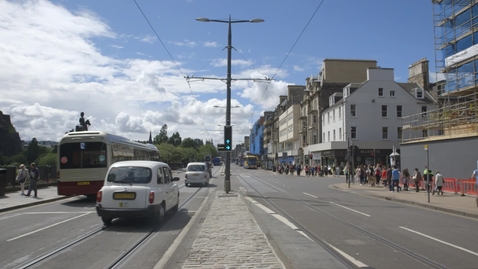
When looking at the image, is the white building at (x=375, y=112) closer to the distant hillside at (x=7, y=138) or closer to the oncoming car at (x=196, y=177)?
the oncoming car at (x=196, y=177)

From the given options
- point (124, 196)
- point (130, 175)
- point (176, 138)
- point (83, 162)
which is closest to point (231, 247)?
point (124, 196)

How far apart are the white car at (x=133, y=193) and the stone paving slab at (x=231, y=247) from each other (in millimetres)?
1506

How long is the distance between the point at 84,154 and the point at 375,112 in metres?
47.9

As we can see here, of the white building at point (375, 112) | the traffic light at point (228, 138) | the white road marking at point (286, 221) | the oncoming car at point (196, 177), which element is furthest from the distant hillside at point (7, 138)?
Answer: the white road marking at point (286, 221)

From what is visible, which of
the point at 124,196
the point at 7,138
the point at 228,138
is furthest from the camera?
the point at 7,138

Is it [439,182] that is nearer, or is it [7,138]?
[439,182]

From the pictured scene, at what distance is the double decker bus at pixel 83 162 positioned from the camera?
1856cm

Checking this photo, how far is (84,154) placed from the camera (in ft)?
62.0

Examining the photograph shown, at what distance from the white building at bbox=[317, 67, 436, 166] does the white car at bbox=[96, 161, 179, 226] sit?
160 feet

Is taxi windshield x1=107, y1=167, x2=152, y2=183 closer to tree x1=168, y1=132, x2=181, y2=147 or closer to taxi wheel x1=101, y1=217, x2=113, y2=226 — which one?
taxi wheel x1=101, y1=217, x2=113, y2=226

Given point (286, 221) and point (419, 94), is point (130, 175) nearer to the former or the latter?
point (286, 221)

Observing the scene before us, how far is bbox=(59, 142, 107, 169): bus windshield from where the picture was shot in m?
18.8

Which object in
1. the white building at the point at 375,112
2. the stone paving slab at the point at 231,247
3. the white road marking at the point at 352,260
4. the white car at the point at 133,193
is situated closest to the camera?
the stone paving slab at the point at 231,247

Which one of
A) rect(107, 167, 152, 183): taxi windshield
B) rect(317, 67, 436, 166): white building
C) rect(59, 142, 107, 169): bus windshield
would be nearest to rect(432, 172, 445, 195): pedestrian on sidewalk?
rect(59, 142, 107, 169): bus windshield
